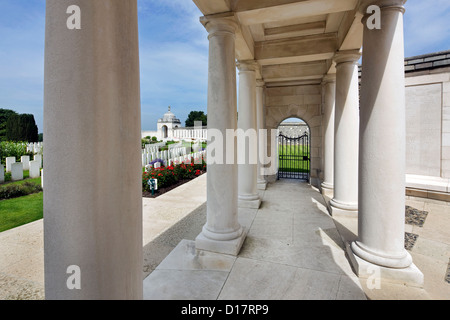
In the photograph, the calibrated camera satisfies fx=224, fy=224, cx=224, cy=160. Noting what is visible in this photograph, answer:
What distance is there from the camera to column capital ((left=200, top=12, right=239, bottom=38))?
457 centimetres

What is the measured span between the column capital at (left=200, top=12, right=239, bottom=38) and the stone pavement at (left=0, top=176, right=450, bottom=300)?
467 cm

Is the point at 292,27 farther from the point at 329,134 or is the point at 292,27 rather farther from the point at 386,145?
the point at 386,145

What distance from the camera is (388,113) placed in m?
3.72

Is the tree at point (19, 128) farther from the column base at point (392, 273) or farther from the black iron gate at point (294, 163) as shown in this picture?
the column base at point (392, 273)

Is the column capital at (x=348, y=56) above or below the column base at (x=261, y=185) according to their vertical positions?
above

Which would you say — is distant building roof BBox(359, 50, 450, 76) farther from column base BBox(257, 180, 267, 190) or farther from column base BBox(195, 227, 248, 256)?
column base BBox(195, 227, 248, 256)

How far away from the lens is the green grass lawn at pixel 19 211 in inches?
255

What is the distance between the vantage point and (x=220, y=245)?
4.73 metres

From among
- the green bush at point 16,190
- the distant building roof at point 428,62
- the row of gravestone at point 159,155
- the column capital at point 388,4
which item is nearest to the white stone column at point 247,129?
the column capital at point 388,4

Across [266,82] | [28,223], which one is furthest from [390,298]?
[266,82]

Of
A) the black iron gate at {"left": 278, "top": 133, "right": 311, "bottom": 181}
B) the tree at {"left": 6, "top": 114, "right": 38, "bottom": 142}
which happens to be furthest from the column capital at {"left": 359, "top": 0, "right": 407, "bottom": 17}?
the tree at {"left": 6, "top": 114, "right": 38, "bottom": 142}

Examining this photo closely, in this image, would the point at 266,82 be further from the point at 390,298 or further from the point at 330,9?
the point at 390,298

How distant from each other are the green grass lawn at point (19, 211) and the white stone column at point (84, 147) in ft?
21.2

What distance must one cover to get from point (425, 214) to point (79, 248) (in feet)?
30.4
